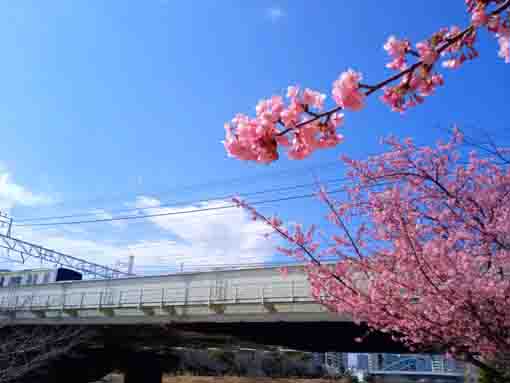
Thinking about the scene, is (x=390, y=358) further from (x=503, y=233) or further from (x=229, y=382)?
(x=503, y=233)

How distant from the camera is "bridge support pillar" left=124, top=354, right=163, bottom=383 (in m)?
28.8

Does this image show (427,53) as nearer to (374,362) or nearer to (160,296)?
(160,296)

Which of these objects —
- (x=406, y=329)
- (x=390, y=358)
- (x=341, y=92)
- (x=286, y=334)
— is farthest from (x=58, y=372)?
(x=390, y=358)

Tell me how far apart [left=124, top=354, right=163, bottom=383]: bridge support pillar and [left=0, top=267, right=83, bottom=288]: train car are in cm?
878

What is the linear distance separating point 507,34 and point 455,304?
3.87 meters

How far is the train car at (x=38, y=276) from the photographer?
33219 millimetres

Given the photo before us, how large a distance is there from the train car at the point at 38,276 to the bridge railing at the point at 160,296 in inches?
178

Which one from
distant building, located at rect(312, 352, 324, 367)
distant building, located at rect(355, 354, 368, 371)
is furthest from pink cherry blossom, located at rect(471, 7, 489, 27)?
distant building, located at rect(355, 354, 368, 371)

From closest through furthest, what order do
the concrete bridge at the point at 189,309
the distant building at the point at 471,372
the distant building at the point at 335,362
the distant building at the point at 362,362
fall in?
the distant building at the point at 471,372
the concrete bridge at the point at 189,309
the distant building at the point at 335,362
the distant building at the point at 362,362

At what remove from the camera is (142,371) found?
29234 mm

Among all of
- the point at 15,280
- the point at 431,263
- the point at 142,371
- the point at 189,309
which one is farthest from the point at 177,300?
the point at 15,280

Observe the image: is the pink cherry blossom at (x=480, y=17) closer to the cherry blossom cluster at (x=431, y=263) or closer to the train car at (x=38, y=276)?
the cherry blossom cluster at (x=431, y=263)

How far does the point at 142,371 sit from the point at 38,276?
40.6 ft

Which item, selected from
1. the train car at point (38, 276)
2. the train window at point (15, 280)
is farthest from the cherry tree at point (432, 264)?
the train window at point (15, 280)
